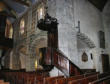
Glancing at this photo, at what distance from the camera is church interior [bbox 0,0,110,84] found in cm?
623

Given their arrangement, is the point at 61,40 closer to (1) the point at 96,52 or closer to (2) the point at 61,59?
(2) the point at 61,59

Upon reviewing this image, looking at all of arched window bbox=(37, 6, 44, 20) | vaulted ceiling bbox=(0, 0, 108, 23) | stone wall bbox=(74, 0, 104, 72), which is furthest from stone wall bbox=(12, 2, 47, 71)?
stone wall bbox=(74, 0, 104, 72)

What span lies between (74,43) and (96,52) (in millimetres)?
2814

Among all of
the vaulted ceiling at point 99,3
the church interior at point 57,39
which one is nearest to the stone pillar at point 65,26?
the church interior at point 57,39

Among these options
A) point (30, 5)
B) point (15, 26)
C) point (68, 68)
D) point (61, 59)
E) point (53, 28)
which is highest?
point (30, 5)

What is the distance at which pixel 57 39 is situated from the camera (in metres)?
7.67

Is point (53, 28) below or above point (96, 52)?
above

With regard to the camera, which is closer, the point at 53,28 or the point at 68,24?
the point at 53,28

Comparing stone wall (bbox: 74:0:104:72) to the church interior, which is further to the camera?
stone wall (bbox: 74:0:104:72)

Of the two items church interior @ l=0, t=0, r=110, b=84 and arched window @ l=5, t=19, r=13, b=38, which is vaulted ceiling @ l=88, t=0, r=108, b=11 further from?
arched window @ l=5, t=19, r=13, b=38

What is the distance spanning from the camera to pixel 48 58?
6.12 metres

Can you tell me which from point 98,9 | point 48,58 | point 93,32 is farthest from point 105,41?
point 48,58

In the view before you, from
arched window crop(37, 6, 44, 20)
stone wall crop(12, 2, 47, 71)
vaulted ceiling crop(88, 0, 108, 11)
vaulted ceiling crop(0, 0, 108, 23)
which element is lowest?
stone wall crop(12, 2, 47, 71)

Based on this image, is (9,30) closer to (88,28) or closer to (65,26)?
(65,26)
